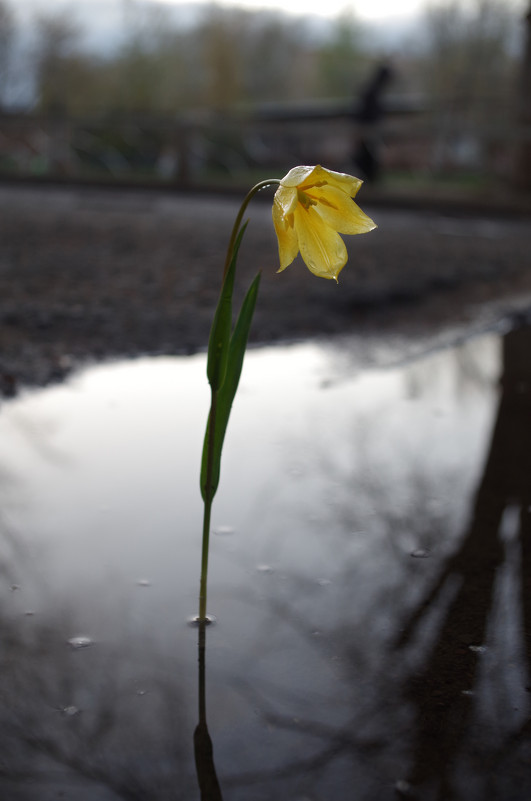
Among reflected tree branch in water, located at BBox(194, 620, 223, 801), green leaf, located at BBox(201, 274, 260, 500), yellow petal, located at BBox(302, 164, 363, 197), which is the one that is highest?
yellow petal, located at BBox(302, 164, 363, 197)

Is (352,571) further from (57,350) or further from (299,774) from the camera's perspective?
(57,350)

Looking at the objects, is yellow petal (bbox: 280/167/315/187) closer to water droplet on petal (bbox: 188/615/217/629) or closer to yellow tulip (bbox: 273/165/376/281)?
yellow tulip (bbox: 273/165/376/281)

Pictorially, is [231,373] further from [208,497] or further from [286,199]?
[286,199]

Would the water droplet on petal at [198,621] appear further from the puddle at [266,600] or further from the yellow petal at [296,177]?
the yellow petal at [296,177]

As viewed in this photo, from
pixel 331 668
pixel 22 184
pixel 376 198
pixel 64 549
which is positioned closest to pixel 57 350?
pixel 64 549

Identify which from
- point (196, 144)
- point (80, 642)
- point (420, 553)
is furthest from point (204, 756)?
point (196, 144)

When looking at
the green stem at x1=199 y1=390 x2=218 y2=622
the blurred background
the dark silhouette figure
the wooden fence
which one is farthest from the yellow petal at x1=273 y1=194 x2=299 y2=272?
the dark silhouette figure

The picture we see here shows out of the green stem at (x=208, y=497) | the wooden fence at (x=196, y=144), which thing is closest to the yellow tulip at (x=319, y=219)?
the green stem at (x=208, y=497)
